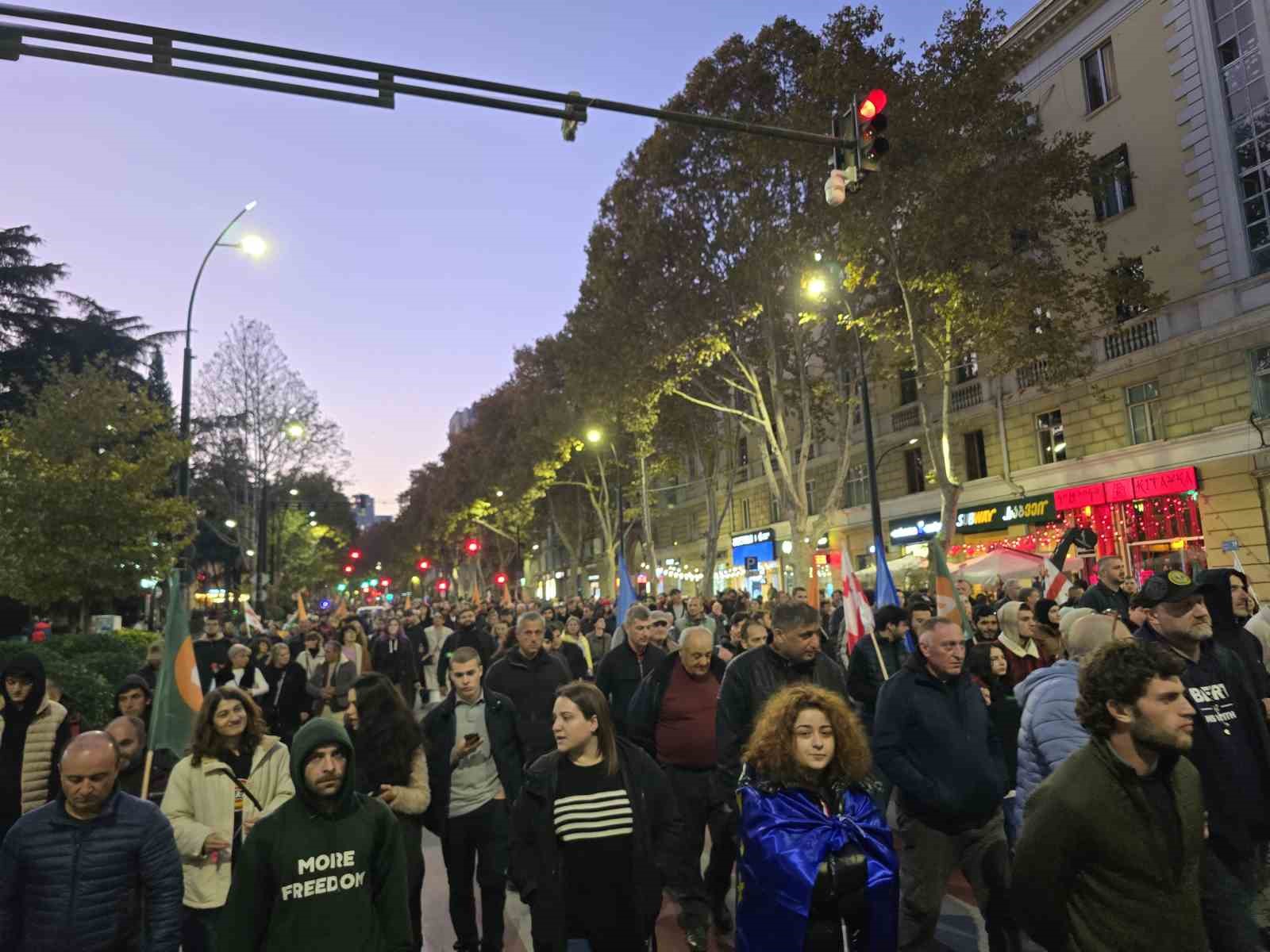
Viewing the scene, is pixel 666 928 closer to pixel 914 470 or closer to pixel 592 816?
pixel 592 816

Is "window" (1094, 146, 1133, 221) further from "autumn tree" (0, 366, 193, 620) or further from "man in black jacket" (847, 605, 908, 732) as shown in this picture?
"autumn tree" (0, 366, 193, 620)

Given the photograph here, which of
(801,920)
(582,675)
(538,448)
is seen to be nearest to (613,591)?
(538,448)

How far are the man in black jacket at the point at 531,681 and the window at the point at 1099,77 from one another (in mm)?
23859

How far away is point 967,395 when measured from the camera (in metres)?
28.8

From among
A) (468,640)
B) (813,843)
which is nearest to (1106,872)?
(813,843)

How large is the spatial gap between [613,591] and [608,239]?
17705mm

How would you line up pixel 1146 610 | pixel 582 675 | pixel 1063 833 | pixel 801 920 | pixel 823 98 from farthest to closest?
pixel 823 98, pixel 582 675, pixel 1146 610, pixel 801 920, pixel 1063 833

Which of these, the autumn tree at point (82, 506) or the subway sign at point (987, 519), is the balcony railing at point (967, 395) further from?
the autumn tree at point (82, 506)

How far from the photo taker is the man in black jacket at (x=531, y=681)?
20.9 feet

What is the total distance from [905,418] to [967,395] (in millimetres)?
3165

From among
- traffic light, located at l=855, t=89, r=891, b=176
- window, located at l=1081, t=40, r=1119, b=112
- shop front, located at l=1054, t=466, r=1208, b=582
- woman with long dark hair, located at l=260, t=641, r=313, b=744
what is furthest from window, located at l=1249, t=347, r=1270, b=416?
woman with long dark hair, located at l=260, t=641, r=313, b=744

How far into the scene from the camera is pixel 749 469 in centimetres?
4381

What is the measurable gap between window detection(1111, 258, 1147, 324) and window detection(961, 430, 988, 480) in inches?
250

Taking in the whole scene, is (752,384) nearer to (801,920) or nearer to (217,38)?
(217,38)
